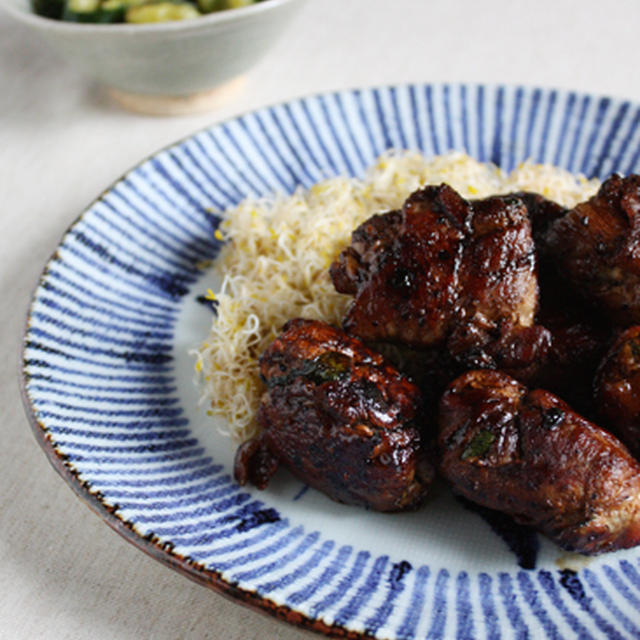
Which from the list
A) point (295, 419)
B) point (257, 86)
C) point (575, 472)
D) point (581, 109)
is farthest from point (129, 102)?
point (575, 472)

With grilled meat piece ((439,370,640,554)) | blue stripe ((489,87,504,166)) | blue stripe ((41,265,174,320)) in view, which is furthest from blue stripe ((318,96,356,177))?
grilled meat piece ((439,370,640,554))

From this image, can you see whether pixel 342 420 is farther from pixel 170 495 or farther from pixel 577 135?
pixel 577 135

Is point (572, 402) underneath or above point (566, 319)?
underneath

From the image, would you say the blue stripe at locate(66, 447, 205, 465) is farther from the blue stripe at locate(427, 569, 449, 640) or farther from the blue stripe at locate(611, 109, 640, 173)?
the blue stripe at locate(611, 109, 640, 173)

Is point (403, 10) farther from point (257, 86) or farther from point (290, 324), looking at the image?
point (290, 324)

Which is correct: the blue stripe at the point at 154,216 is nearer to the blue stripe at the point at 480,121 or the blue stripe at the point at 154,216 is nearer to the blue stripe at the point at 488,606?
the blue stripe at the point at 480,121

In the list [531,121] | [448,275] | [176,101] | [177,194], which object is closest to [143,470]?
[448,275]
